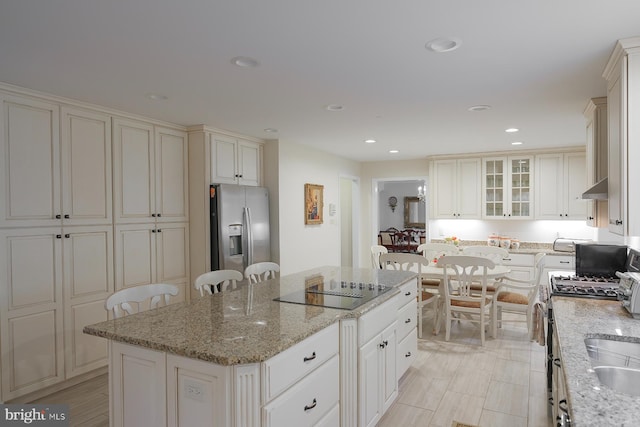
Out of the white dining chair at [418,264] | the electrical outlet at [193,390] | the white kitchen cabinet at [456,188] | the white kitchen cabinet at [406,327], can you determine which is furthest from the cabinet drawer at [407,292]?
the white kitchen cabinet at [456,188]

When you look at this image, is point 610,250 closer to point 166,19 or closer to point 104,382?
point 166,19

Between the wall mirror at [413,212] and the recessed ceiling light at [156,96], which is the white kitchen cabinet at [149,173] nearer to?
the recessed ceiling light at [156,96]

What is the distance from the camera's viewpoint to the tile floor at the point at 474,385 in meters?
2.80

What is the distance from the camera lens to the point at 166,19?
1.95 metres

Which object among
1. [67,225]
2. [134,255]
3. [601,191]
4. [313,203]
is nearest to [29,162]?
[67,225]

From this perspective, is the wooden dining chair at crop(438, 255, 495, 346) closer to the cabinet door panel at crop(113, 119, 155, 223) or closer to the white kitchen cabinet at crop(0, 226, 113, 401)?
the cabinet door panel at crop(113, 119, 155, 223)

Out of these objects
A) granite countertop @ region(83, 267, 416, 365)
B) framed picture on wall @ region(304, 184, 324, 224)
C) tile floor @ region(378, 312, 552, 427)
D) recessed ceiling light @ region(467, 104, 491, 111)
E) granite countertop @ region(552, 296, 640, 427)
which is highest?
recessed ceiling light @ region(467, 104, 491, 111)

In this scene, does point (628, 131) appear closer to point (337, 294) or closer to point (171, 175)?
point (337, 294)

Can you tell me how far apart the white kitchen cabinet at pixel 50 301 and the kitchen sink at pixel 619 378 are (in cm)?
358

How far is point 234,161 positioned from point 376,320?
2.96 meters

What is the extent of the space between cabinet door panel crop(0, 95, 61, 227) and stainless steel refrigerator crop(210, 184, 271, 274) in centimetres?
150

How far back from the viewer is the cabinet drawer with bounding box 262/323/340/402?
63.1 inches

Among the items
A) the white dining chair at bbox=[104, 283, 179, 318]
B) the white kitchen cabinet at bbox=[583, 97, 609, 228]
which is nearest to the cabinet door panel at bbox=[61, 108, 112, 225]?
the white dining chair at bbox=[104, 283, 179, 318]

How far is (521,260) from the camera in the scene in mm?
6074
